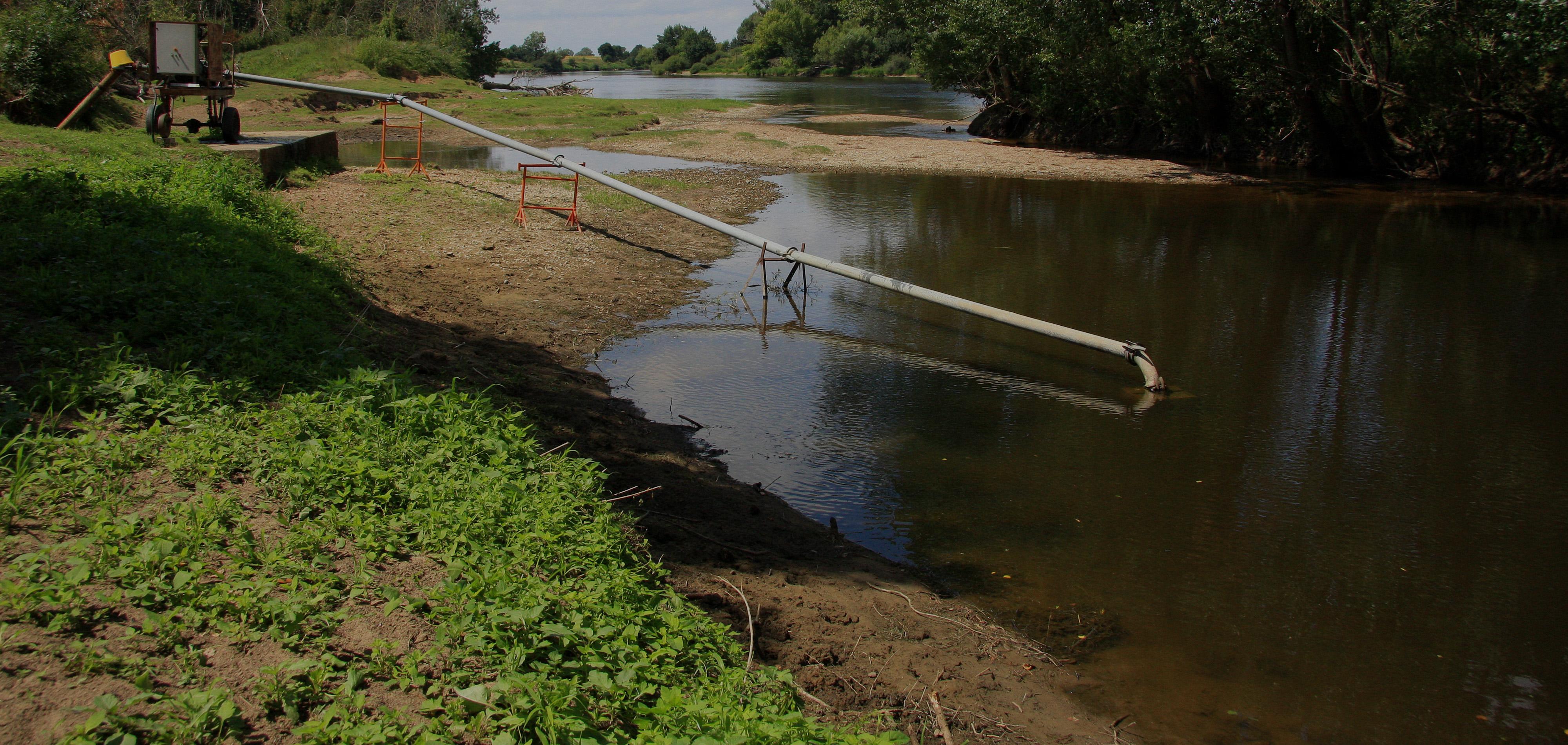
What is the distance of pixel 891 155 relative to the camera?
98.6 feet

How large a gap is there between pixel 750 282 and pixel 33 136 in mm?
9851

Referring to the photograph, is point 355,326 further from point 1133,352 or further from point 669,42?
point 669,42

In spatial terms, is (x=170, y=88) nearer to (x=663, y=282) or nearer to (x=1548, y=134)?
(x=663, y=282)

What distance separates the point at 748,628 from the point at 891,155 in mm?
26833

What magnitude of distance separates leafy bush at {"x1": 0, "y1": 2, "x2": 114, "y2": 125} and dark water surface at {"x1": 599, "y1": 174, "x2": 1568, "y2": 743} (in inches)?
460

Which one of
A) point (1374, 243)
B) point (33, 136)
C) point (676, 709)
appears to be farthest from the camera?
point (1374, 243)

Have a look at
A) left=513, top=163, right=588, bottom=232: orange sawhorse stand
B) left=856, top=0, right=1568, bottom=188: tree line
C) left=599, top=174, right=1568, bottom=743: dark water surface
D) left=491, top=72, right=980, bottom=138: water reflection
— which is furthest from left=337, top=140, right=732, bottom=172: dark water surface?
left=491, top=72, right=980, bottom=138: water reflection

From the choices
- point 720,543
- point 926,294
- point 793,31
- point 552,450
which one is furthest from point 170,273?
point 793,31

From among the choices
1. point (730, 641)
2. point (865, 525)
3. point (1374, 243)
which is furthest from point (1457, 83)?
point (730, 641)

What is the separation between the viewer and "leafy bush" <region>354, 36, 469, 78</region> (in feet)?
151

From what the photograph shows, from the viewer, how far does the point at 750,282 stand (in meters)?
13.8

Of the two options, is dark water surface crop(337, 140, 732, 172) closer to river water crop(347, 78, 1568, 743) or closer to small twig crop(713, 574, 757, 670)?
river water crop(347, 78, 1568, 743)

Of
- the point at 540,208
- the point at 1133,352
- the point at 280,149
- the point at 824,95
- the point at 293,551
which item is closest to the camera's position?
the point at 293,551

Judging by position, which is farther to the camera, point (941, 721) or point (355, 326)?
point (355, 326)
